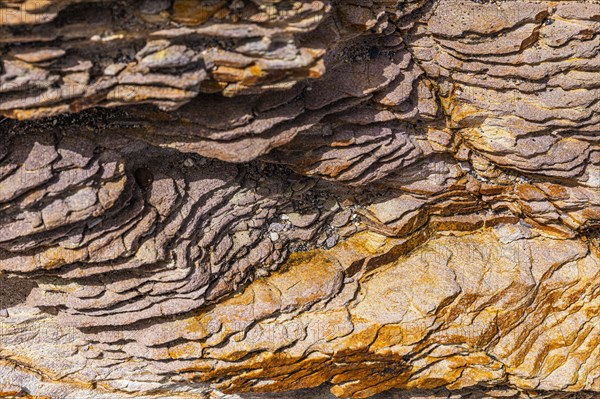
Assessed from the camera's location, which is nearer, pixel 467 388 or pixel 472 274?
pixel 472 274

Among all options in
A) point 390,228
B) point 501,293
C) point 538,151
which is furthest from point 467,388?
point 538,151

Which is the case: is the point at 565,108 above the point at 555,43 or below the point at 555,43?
below

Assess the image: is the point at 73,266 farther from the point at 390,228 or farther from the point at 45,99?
the point at 390,228

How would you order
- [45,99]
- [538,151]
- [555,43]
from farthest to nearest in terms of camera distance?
[538,151], [555,43], [45,99]

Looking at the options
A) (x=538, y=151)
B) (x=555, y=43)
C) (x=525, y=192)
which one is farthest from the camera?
(x=525, y=192)

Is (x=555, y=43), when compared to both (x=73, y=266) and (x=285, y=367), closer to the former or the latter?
(x=285, y=367)

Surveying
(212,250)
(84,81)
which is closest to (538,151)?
(212,250)

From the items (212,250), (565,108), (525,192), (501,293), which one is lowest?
(501,293)
